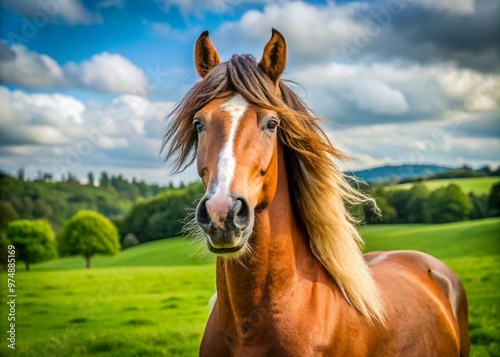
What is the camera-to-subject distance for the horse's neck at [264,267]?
271cm

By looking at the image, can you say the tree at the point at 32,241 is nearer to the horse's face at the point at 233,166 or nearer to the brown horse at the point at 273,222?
the brown horse at the point at 273,222

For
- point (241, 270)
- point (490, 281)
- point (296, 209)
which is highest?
point (296, 209)

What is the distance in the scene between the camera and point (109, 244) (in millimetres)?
22719

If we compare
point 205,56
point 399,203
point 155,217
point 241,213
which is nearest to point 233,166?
point 241,213

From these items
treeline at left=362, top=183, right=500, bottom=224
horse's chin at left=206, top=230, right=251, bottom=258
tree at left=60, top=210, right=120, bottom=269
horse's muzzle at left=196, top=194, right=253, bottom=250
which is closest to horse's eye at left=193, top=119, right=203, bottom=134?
horse's muzzle at left=196, top=194, right=253, bottom=250

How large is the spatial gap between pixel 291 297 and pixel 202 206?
915 millimetres

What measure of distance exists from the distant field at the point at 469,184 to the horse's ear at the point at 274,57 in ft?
50.3

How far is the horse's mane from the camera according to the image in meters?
2.87

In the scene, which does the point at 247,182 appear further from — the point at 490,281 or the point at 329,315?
the point at 490,281

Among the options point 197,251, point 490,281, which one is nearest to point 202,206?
point 197,251

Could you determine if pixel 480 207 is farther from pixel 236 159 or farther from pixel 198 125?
pixel 236 159

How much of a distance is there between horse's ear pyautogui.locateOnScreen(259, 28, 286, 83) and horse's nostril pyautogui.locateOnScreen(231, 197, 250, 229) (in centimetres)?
99

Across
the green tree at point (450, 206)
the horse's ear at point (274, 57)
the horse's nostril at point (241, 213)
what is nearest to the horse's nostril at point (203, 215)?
the horse's nostril at point (241, 213)

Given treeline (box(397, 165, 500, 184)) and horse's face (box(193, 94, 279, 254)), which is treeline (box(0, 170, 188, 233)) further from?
horse's face (box(193, 94, 279, 254))
